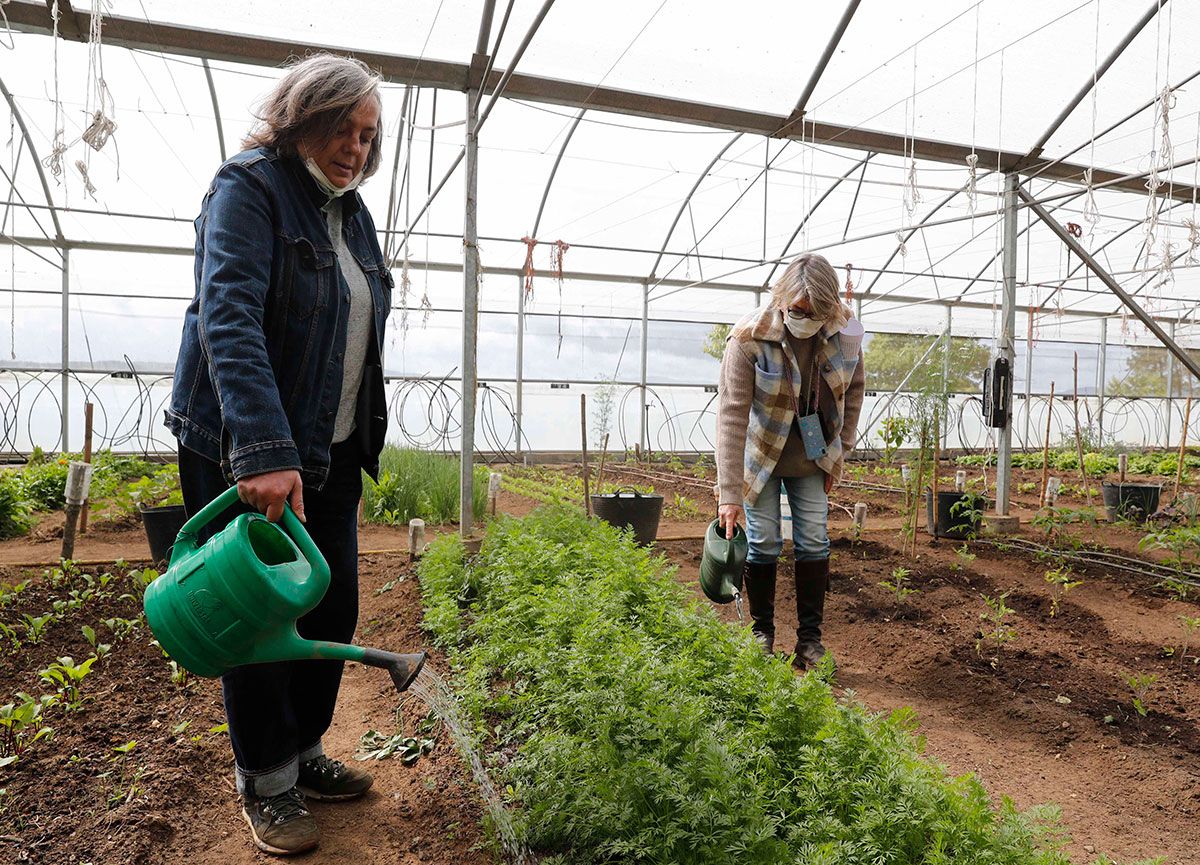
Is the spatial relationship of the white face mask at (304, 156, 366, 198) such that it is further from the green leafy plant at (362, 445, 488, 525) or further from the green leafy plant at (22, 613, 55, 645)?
the green leafy plant at (362, 445, 488, 525)

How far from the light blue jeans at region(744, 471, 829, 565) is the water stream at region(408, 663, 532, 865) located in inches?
48.5

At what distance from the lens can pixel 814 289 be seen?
9.18 feet

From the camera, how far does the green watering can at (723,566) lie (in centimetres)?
272

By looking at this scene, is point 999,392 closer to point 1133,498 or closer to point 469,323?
point 1133,498

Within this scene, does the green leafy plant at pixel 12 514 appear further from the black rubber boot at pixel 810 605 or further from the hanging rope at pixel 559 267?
the hanging rope at pixel 559 267

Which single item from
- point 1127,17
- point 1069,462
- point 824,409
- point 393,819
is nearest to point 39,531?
point 393,819

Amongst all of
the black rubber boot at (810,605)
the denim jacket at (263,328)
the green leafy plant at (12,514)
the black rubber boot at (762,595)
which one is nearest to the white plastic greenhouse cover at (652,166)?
the denim jacket at (263,328)

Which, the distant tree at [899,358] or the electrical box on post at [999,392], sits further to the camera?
the distant tree at [899,358]

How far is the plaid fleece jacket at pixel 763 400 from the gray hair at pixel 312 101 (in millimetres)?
1587

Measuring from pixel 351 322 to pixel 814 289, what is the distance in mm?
1662

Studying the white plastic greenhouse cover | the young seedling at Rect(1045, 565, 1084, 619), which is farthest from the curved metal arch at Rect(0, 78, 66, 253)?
the young seedling at Rect(1045, 565, 1084, 619)

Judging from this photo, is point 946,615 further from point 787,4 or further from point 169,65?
point 169,65

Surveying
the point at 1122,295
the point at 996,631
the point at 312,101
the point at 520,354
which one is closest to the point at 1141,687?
the point at 996,631

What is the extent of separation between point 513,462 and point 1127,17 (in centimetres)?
827
